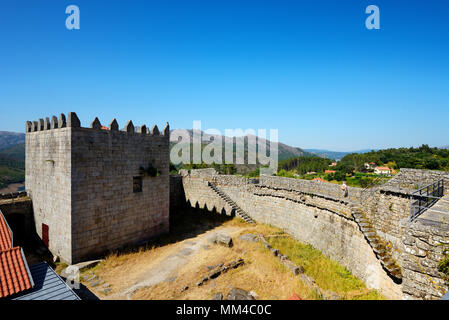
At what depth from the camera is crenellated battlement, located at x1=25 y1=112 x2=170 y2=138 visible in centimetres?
1119

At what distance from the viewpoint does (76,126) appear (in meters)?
11.2

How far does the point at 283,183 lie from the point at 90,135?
40.1 ft

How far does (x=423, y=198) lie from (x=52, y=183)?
671 inches

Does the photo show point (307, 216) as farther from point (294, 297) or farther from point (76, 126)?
point (76, 126)

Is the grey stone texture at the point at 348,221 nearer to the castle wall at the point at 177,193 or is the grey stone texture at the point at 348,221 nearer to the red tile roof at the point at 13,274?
the castle wall at the point at 177,193

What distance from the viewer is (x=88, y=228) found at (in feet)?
38.4

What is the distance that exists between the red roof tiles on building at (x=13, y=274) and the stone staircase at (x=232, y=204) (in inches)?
533

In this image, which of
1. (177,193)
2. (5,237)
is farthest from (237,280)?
(177,193)

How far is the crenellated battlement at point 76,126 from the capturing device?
11188 millimetres

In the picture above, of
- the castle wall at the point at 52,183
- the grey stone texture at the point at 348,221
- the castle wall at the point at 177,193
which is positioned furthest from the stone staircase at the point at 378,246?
the castle wall at the point at 177,193

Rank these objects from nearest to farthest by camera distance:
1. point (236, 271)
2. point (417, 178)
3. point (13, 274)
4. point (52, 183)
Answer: point (13, 274) < point (236, 271) < point (417, 178) < point (52, 183)

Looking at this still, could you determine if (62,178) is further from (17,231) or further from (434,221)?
(434,221)

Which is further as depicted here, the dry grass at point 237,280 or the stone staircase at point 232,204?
the stone staircase at point 232,204
